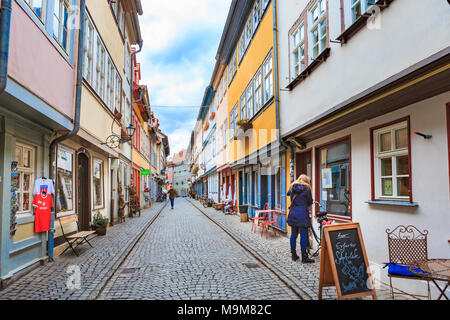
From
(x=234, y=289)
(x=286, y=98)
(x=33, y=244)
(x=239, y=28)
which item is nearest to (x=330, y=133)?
(x=286, y=98)

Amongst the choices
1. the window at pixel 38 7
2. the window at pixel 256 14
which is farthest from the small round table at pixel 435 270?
the window at pixel 256 14

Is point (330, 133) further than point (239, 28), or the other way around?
point (239, 28)

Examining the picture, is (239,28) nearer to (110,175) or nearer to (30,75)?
(110,175)

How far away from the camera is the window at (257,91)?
43.7 ft

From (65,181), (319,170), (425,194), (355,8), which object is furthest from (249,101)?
(425,194)

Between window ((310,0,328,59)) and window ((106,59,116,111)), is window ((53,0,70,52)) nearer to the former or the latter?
window ((106,59,116,111))

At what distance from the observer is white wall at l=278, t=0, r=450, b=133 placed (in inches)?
167

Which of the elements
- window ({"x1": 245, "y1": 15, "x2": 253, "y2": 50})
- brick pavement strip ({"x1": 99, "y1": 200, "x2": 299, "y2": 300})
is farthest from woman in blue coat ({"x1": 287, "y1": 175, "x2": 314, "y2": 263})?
window ({"x1": 245, "y1": 15, "x2": 253, "y2": 50})

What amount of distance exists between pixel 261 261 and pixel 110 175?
30.1 ft

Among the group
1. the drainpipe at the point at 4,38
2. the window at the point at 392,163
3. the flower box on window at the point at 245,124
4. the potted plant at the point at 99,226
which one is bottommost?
the potted plant at the point at 99,226

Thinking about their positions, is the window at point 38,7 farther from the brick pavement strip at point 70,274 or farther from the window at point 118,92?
the window at point 118,92

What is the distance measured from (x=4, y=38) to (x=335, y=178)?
6.45 meters

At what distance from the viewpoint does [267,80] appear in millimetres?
12297

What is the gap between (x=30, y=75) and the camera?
5.69 metres
